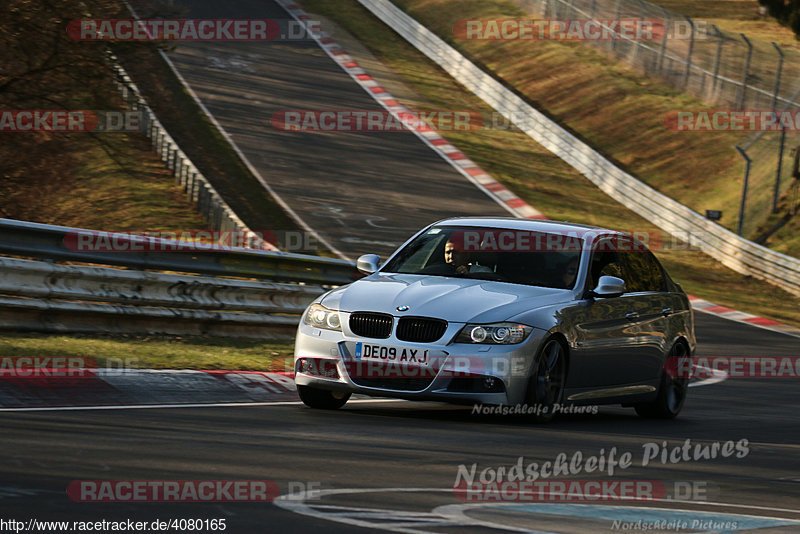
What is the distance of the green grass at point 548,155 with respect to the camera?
89.0 feet

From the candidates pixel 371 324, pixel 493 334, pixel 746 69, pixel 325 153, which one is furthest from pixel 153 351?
pixel 746 69

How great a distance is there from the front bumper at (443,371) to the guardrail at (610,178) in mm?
18604

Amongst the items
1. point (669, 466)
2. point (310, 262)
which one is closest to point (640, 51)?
point (310, 262)

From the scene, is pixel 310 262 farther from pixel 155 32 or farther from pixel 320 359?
pixel 155 32

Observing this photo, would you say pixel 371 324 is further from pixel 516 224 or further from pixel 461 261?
pixel 516 224

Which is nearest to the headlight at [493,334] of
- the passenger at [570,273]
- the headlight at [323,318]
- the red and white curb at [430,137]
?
the headlight at [323,318]

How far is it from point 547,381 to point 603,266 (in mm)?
1614

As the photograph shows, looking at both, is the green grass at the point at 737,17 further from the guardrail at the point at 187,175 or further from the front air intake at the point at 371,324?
the front air intake at the point at 371,324

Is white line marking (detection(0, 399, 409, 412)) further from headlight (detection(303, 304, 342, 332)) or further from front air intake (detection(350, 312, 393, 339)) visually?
front air intake (detection(350, 312, 393, 339))

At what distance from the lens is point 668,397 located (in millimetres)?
12109

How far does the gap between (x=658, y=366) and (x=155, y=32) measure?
12.2 metres

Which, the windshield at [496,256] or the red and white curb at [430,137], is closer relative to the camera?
the windshield at [496,256]

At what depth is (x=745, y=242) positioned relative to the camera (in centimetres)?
2925

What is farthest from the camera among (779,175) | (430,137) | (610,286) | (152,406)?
(430,137)
